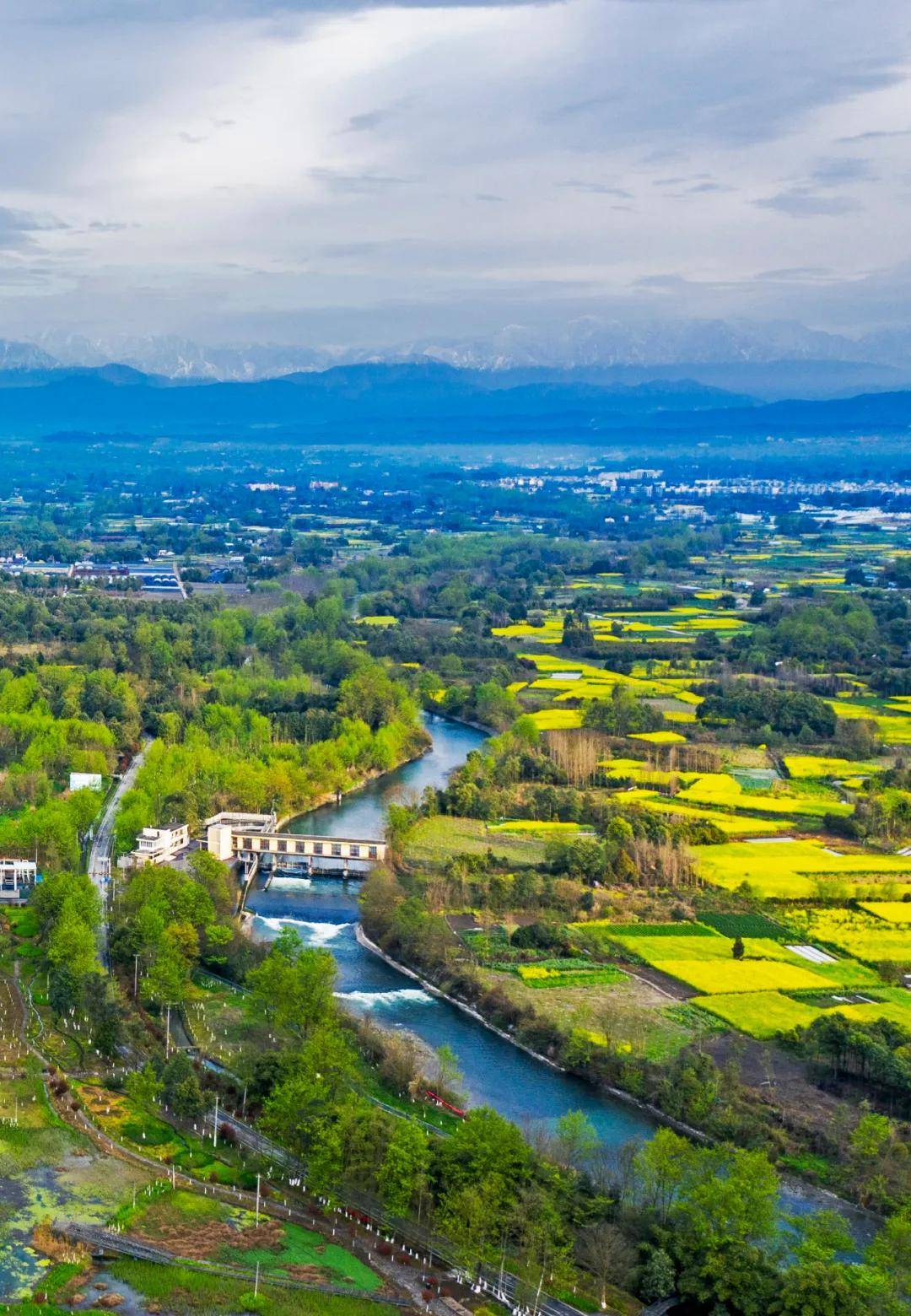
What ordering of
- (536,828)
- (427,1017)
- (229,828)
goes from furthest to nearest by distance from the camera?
(536,828)
(229,828)
(427,1017)

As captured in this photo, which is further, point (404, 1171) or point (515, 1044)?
point (515, 1044)

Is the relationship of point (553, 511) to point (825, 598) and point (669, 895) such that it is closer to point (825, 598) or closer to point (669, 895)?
point (825, 598)

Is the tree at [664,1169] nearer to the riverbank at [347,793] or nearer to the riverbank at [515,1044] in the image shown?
the riverbank at [515,1044]

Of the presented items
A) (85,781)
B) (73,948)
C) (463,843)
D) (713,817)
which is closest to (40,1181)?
(73,948)

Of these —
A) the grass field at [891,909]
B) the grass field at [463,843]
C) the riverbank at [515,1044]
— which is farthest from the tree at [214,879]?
the grass field at [891,909]

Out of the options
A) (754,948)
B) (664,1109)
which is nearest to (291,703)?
(754,948)

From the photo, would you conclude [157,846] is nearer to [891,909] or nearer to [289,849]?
[289,849]
